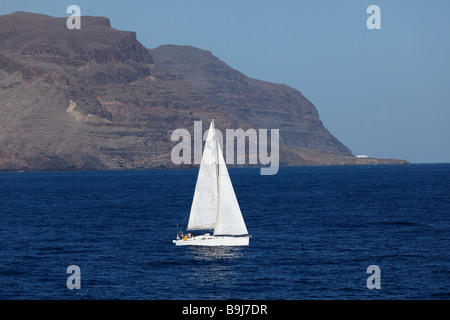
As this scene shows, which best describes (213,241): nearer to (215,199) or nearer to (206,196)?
(215,199)

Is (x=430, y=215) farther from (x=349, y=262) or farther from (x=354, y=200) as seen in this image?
(x=349, y=262)

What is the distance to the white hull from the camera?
202 feet

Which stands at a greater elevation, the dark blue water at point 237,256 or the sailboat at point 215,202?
the sailboat at point 215,202

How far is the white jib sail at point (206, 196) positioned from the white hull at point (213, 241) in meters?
1.28

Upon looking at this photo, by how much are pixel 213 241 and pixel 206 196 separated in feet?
14.6

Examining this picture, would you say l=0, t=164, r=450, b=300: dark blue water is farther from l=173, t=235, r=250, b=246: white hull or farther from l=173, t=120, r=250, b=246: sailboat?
l=173, t=120, r=250, b=246: sailboat

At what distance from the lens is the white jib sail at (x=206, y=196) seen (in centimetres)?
6038

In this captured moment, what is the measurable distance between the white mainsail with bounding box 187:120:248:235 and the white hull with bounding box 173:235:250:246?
59 cm

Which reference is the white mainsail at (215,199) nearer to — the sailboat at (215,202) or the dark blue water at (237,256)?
the sailboat at (215,202)

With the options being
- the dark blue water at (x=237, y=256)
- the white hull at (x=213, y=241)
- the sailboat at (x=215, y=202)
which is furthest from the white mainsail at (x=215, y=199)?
the dark blue water at (x=237, y=256)

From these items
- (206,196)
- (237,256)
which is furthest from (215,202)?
(237,256)

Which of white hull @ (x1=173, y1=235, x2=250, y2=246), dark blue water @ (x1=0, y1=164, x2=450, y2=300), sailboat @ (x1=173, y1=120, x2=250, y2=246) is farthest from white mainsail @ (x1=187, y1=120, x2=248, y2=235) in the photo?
dark blue water @ (x1=0, y1=164, x2=450, y2=300)

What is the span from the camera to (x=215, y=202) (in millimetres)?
60844
